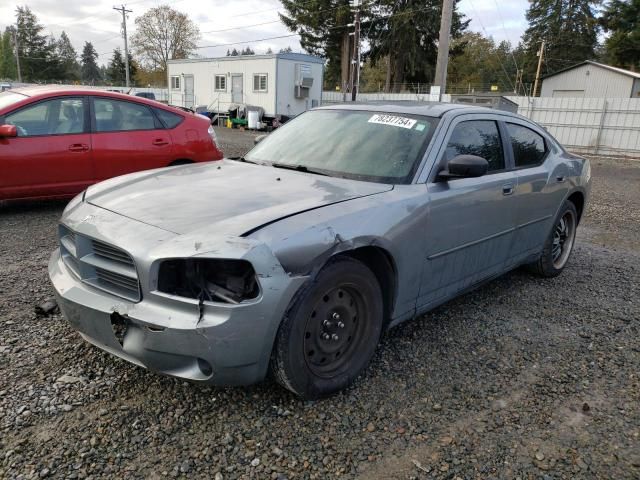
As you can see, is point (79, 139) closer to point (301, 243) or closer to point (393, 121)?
point (393, 121)

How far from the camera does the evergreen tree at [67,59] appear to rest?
84.7m

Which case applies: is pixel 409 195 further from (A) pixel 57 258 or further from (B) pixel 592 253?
(B) pixel 592 253

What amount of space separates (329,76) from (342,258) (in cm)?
4571

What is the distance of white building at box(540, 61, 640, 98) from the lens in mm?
34594

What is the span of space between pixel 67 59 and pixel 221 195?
107688 millimetres

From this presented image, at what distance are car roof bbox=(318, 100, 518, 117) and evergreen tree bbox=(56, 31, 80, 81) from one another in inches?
3669

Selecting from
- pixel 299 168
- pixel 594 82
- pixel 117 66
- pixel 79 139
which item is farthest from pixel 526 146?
pixel 117 66

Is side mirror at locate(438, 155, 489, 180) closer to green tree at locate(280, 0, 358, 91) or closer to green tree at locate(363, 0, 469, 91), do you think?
green tree at locate(280, 0, 358, 91)

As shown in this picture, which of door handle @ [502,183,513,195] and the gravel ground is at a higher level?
door handle @ [502,183,513,195]

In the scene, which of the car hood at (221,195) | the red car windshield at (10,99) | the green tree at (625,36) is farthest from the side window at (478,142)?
the green tree at (625,36)

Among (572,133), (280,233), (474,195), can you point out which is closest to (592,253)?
(474,195)

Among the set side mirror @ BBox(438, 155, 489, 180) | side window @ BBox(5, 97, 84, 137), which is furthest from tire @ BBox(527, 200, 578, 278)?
side window @ BBox(5, 97, 84, 137)

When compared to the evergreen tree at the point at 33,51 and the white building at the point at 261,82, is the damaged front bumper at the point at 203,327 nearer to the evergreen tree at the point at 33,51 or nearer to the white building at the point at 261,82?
the white building at the point at 261,82

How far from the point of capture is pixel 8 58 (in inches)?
3297
